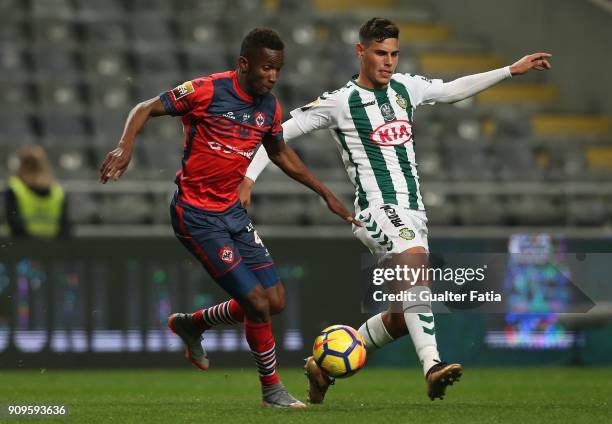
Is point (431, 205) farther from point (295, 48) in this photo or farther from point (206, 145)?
point (206, 145)

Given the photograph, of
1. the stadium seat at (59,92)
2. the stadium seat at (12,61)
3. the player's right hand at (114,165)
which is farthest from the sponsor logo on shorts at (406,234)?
the stadium seat at (12,61)

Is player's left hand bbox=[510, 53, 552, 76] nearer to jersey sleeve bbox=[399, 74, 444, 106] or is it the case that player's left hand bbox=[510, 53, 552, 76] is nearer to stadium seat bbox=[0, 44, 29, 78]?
jersey sleeve bbox=[399, 74, 444, 106]

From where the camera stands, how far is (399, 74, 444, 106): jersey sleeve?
25.3ft

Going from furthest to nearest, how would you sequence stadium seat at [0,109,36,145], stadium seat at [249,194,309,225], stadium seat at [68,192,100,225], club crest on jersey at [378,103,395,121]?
stadium seat at [0,109,36,145], stadium seat at [249,194,309,225], stadium seat at [68,192,100,225], club crest on jersey at [378,103,395,121]

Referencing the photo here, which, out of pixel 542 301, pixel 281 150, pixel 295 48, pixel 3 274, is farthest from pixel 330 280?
pixel 295 48

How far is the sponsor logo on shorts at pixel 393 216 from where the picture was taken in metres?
7.35

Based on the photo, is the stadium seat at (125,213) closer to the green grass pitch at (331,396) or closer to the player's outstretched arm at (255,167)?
the green grass pitch at (331,396)

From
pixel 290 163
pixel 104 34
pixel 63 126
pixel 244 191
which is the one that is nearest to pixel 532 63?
pixel 290 163

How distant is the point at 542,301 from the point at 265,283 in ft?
16.2

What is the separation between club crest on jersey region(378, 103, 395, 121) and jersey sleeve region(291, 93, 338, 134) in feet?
0.89

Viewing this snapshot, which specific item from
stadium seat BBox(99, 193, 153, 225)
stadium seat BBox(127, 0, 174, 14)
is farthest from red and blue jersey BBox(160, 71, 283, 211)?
stadium seat BBox(127, 0, 174, 14)

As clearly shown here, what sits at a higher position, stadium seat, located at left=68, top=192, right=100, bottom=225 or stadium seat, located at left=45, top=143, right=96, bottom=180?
stadium seat, located at left=45, top=143, right=96, bottom=180

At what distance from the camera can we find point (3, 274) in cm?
1117

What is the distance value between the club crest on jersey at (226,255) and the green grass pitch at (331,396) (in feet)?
2.62
